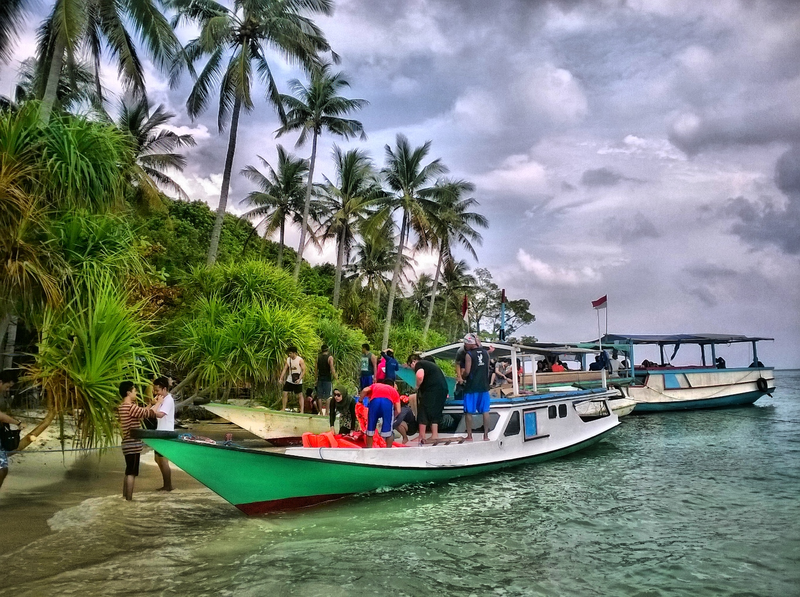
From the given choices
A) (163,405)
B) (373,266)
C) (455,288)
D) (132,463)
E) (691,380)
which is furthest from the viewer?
(455,288)

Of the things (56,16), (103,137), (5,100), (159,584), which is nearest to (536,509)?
(159,584)

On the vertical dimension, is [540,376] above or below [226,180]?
below

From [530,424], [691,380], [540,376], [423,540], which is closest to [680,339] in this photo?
[691,380]

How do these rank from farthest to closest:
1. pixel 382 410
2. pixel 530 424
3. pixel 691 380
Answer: pixel 691 380
pixel 530 424
pixel 382 410

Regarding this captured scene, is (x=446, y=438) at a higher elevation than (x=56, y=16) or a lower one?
lower

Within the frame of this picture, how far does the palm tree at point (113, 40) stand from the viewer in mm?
13734

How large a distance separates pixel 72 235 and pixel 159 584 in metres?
5.46

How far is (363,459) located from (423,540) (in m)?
1.96

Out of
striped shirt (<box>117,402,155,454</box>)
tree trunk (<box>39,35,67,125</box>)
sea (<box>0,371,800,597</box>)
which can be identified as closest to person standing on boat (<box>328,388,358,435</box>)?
sea (<box>0,371,800,597</box>)

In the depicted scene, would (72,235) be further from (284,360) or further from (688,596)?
(688,596)

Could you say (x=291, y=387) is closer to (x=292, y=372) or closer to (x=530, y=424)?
(x=292, y=372)

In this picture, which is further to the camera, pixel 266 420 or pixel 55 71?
pixel 55 71

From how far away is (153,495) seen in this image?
896cm

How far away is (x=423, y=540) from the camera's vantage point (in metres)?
7.59
